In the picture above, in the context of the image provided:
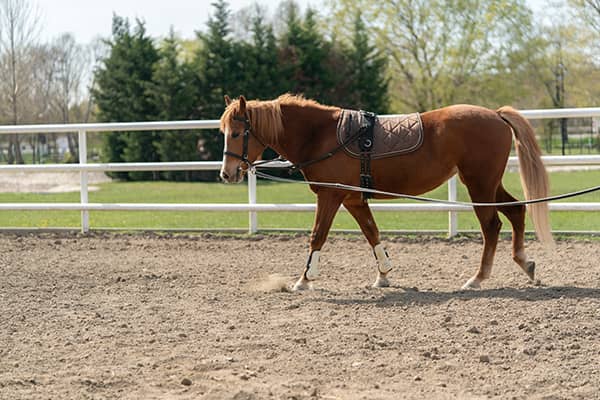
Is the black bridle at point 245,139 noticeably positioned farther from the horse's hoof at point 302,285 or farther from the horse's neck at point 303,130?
the horse's hoof at point 302,285

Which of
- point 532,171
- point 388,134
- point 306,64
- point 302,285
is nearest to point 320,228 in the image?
point 302,285

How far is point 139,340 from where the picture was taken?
15.9ft

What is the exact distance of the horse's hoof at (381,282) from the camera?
667cm

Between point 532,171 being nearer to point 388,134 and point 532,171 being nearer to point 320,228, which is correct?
point 388,134

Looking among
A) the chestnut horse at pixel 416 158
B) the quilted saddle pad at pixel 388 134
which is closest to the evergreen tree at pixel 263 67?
the chestnut horse at pixel 416 158

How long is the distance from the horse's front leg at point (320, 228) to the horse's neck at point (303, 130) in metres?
0.43

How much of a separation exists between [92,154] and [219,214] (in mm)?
24656

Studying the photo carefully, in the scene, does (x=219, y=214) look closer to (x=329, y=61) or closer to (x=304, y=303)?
(x=304, y=303)

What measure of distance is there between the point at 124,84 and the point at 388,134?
79.1 feet

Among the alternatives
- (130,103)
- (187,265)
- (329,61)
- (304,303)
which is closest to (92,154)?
(130,103)

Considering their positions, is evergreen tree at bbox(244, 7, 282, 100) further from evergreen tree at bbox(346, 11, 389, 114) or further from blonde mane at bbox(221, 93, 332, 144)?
blonde mane at bbox(221, 93, 332, 144)

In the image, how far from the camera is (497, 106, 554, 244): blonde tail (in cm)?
631

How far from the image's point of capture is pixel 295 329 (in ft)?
16.6

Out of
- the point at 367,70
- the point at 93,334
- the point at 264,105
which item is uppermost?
the point at 367,70
